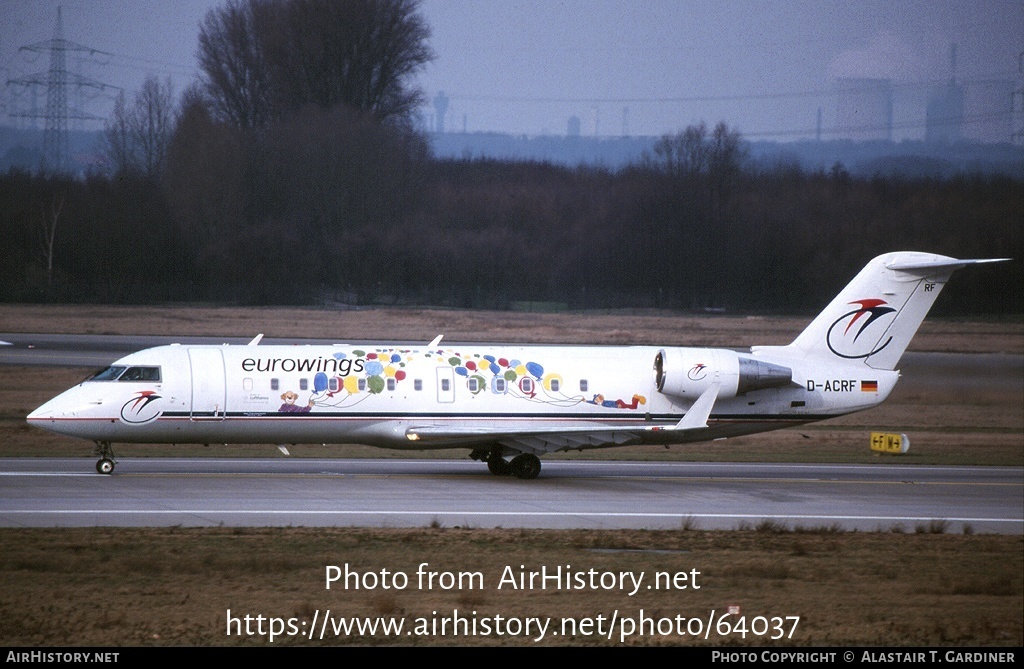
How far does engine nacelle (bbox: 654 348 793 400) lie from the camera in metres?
27.1

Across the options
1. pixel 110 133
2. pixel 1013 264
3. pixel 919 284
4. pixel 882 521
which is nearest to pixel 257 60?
pixel 110 133

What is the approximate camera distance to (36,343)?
5209cm

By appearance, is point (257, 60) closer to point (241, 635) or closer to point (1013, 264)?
point (1013, 264)

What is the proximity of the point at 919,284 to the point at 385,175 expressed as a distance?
55.3 metres

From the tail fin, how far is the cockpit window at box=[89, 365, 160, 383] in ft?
49.5

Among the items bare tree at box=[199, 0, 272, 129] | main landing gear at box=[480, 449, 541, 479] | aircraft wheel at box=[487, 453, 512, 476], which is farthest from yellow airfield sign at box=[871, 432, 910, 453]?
bare tree at box=[199, 0, 272, 129]

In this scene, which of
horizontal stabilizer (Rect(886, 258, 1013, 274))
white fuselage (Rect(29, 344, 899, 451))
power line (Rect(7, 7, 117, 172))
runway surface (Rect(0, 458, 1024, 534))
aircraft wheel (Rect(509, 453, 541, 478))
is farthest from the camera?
power line (Rect(7, 7, 117, 172))

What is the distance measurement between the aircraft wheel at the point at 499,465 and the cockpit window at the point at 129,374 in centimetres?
782

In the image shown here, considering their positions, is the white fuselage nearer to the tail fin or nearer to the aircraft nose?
the aircraft nose

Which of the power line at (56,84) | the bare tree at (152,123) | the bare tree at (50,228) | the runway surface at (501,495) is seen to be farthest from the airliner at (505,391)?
the bare tree at (152,123)

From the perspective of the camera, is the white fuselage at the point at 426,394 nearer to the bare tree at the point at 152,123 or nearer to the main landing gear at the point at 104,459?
the main landing gear at the point at 104,459

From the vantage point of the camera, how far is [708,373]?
88.9 feet

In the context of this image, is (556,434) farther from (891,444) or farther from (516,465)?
(891,444)

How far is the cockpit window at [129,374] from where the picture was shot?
83.8 ft
